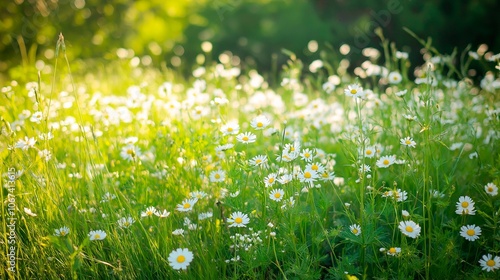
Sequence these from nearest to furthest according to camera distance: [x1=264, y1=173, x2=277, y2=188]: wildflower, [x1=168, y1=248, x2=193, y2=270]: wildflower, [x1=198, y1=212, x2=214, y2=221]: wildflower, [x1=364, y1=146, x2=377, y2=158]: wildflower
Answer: [x1=168, y1=248, x2=193, y2=270]: wildflower
[x1=264, y1=173, x2=277, y2=188]: wildflower
[x1=198, y1=212, x2=214, y2=221]: wildflower
[x1=364, y1=146, x2=377, y2=158]: wildflower

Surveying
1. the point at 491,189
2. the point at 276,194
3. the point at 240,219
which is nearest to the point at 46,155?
the point at 240,219

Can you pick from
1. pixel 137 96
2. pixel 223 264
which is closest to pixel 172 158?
pixel 223 264

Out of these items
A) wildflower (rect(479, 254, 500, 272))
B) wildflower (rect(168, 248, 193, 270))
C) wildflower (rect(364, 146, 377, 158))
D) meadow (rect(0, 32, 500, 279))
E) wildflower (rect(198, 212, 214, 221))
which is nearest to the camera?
wildflower (rect(168, 248, 193, 270))

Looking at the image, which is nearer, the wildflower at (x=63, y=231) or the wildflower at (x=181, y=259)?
the wildflower at (x=181, y=259)

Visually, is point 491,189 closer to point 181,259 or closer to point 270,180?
point 270,180

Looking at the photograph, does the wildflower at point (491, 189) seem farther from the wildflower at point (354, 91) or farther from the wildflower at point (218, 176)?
the wildflower at point (218, 176)

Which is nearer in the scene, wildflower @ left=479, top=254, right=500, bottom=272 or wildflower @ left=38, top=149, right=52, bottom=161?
wildflower @ left=479, top=254, right=500, bottom=272

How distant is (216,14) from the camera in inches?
288

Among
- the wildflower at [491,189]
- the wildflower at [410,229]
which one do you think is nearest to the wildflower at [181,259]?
the wildflower at [410,229]

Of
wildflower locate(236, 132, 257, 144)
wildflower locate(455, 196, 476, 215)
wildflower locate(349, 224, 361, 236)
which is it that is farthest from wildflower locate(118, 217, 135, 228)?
wildflower locate(455, 196, 476, 215)

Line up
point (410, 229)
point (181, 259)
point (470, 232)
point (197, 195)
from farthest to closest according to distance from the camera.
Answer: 1. point (197, 195)
2. point (470, 232)
3. point (410, 229)
4. point (181, 259)

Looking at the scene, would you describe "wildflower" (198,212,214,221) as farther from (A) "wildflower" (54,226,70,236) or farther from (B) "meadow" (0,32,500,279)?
(A) "wildflower" (54,226,70,236)

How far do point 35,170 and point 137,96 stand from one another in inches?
36.7

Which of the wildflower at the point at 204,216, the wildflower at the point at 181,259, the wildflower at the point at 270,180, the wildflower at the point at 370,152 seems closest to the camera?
the wildflower at the point at 181,259
